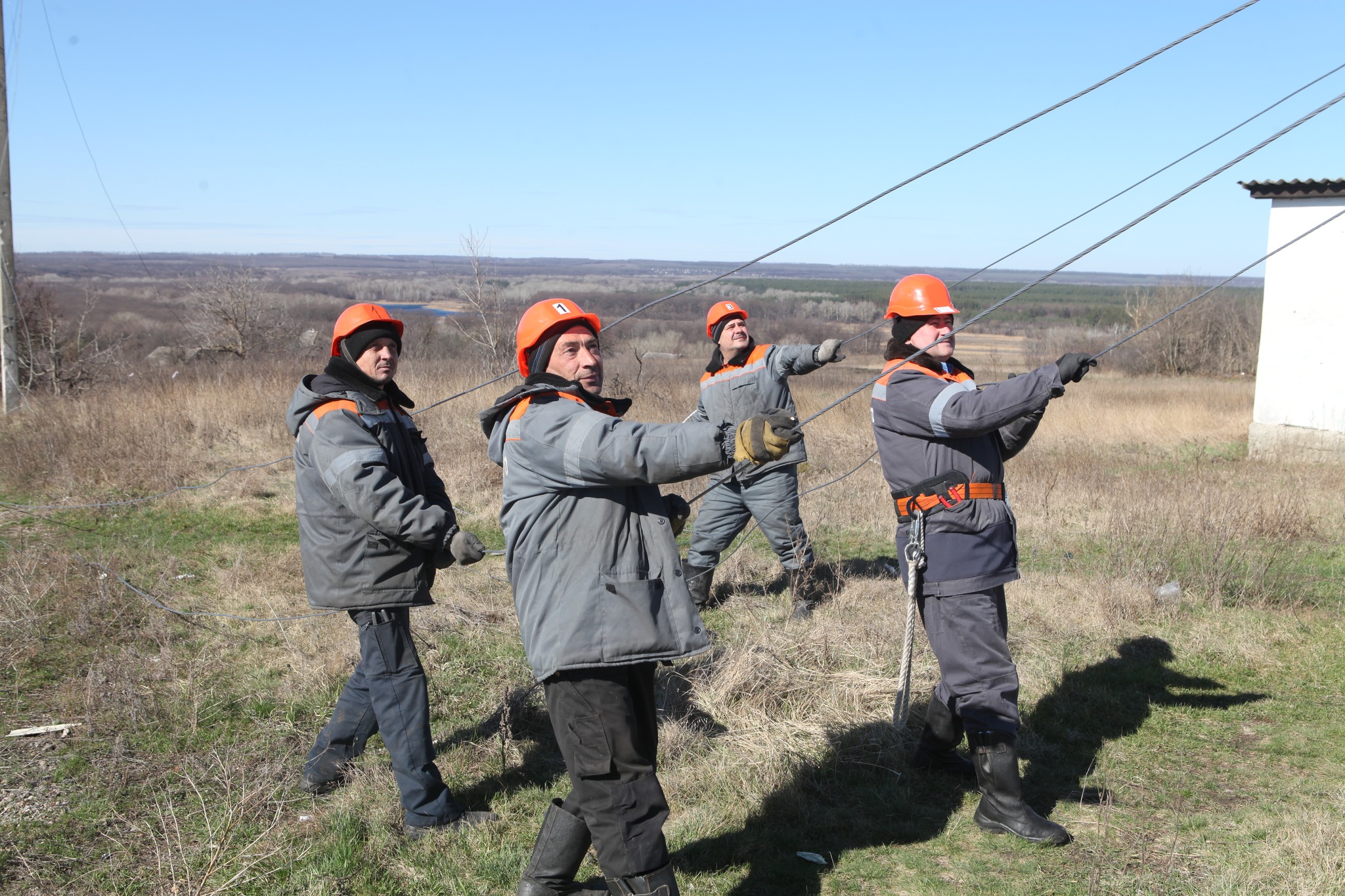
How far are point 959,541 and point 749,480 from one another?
305cm

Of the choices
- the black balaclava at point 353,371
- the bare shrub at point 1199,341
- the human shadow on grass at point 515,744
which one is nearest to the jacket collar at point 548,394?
the black balaclava at point 353,371

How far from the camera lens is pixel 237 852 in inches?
145

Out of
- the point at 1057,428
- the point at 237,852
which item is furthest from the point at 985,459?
the point at 1057,428

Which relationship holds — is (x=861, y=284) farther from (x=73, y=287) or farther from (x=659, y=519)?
(x=659, y=519)

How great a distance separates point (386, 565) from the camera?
3.87 metres

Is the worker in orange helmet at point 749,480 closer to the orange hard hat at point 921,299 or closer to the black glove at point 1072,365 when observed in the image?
the orange hard hat at point 921,299

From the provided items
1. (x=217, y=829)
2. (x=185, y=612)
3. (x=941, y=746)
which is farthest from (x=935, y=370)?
(x=185, y=612)

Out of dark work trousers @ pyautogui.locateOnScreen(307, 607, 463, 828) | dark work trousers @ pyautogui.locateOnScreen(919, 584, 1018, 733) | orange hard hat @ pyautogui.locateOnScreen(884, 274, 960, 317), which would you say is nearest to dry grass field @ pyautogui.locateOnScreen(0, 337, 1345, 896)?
dark work trousers @ pyautogui.locateOnScreen(307, 607, 463, 828)

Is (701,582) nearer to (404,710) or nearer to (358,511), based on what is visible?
(404,710)

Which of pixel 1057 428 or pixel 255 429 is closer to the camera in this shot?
pixel 255 429

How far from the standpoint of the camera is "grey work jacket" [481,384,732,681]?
2.77 m

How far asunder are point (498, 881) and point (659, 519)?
1634mm

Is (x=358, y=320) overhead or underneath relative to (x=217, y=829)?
overhead

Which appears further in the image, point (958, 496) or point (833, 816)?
point (833, 816)
